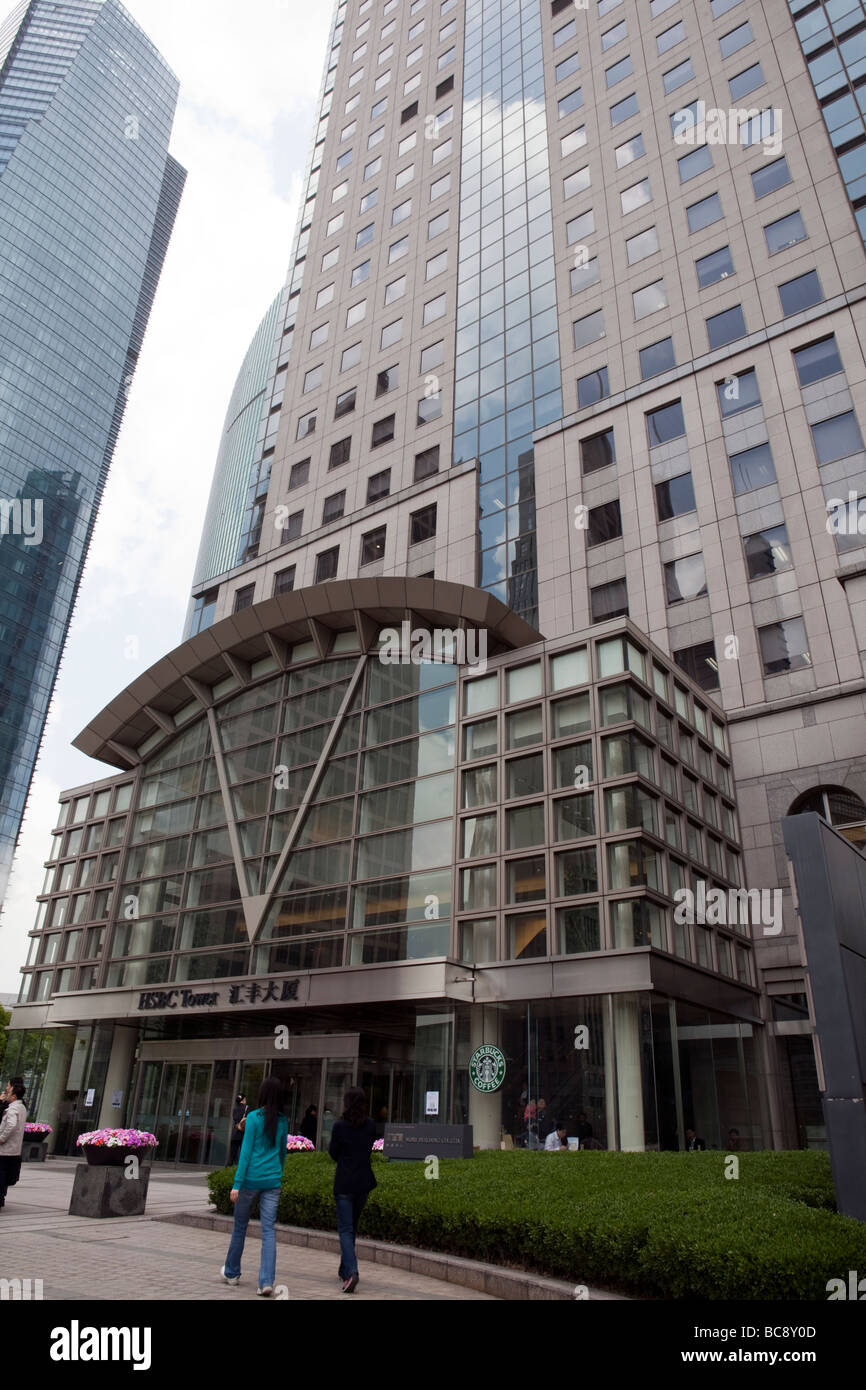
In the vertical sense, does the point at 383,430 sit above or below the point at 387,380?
below

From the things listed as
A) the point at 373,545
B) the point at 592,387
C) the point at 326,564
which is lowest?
the point at 373,545

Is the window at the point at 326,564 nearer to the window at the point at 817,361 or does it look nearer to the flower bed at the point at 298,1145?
the window at the point at 817,361

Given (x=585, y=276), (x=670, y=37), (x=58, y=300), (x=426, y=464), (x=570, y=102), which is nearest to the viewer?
(x=585, y=276)

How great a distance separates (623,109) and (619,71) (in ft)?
9.59

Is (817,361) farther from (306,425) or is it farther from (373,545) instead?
(306,425)

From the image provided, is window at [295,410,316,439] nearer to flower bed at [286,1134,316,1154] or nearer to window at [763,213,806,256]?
window at [763,213,806,256]

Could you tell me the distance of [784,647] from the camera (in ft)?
95.7

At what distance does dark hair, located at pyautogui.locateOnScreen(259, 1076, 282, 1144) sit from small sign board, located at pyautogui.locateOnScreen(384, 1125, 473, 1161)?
27.5 ft

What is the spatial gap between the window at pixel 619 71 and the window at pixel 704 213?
1133 centimetres

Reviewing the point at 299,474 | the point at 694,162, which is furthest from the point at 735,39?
the point at 299,474

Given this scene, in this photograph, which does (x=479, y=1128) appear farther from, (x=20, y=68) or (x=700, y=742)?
(x=20, y=68)

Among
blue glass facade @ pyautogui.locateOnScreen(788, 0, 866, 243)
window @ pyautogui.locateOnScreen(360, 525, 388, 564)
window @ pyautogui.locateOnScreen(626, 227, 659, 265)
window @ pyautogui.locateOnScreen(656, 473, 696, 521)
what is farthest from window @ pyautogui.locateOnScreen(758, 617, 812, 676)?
window @ pyautogui.locateOnScreen(626, 227, 659, 265)

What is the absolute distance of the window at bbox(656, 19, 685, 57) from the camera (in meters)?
42.8

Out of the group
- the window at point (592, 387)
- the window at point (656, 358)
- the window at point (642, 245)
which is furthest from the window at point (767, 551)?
the window at point (642, 245)
